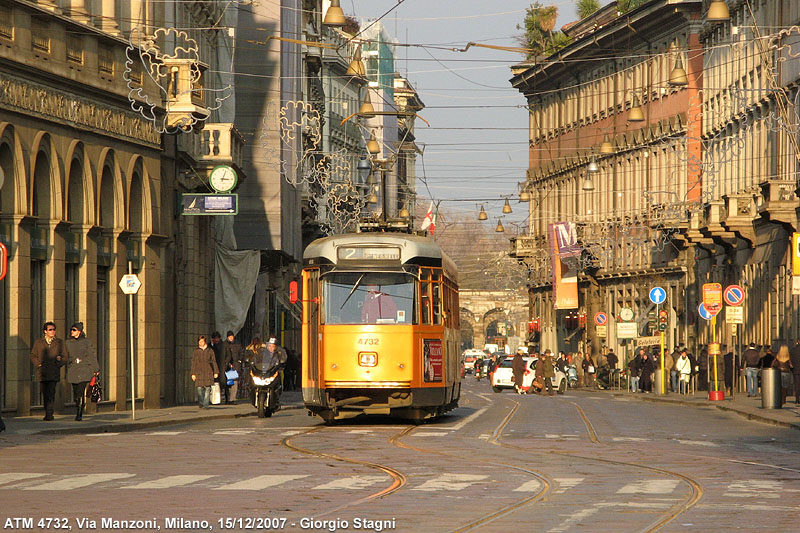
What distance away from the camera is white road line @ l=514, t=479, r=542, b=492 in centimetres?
1636

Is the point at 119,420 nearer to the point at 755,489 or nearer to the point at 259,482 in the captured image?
the point at 259,482

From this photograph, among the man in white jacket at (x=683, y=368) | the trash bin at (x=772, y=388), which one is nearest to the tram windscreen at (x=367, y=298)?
the trash bin at (x=772, y=388)

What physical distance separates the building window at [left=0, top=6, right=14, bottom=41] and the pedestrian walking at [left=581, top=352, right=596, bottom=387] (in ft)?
164

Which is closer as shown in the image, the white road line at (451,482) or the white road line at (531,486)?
the white road line at (531,486)

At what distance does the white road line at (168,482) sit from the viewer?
53.8 ft

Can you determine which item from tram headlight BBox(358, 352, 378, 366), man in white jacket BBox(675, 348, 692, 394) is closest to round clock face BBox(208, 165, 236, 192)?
tram headlight BBox(358, 352, 378, 366)

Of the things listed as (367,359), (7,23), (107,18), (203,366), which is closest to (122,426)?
(367,359)

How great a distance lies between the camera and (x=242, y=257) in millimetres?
50344

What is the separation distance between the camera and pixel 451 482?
56.4 ft

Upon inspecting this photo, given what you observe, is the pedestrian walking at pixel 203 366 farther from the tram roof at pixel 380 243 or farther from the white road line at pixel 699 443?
the white road line at pixel 699 443

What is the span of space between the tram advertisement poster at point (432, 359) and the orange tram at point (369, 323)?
2 centimetres

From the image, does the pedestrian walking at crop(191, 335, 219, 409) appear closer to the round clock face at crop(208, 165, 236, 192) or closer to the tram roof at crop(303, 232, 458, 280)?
the round clock face at crop(208, 165, 236, 192)

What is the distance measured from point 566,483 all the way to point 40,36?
17.7 meters

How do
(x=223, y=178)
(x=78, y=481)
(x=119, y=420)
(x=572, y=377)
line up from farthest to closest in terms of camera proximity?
(x=572, y=377) < (x=223, y=178) < (x=119, y=420) < (x=78, y=481)
